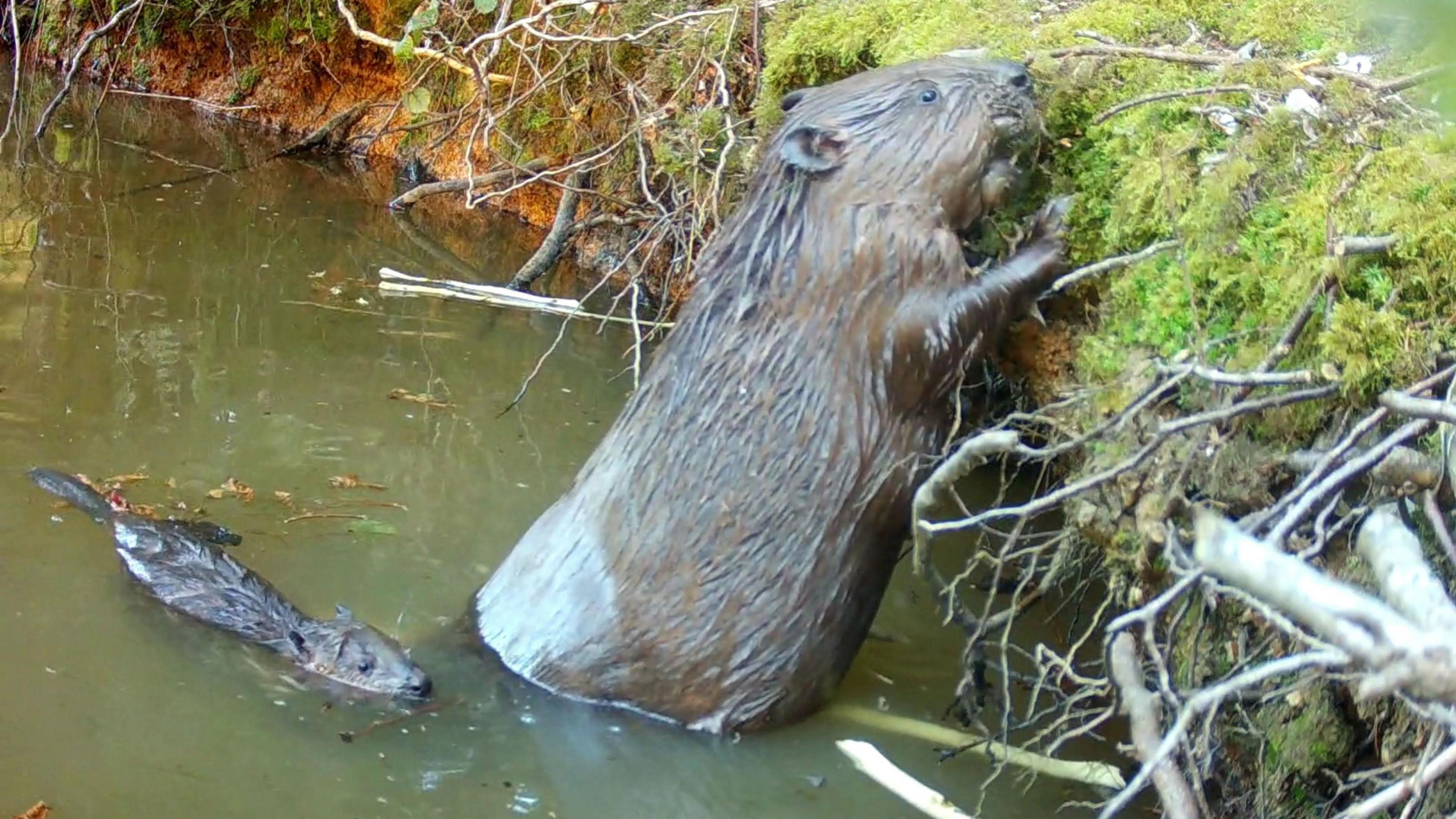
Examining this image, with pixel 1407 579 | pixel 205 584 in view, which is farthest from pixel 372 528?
pixel 1407 579

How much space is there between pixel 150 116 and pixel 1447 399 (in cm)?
868

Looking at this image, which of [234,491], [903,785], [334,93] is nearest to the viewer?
[903,785]

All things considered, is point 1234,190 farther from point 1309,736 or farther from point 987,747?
point 987,747

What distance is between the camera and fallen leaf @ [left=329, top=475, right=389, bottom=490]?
4.05m

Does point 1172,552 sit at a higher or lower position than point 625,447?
higher

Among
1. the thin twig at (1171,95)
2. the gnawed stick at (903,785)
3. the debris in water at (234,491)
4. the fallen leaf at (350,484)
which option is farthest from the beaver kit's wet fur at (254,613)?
the thin twig at (1171,95)

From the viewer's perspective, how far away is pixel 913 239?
290cm

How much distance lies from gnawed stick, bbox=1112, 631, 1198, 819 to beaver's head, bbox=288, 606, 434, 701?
166cm

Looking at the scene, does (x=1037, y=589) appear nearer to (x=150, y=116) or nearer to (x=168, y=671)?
(x=168, y=671)

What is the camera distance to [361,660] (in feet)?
10.1

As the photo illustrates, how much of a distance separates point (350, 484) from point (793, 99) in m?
1.74

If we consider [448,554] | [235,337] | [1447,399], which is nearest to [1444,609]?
[1447,399]

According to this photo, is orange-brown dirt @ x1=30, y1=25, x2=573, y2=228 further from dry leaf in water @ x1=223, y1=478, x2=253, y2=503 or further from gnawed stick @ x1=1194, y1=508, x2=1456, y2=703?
gnawed stick @ x1=1194, y1=508, x2=1456, y2=703

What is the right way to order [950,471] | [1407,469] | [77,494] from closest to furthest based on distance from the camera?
[1407,469]
[950,471]
[77,494]
